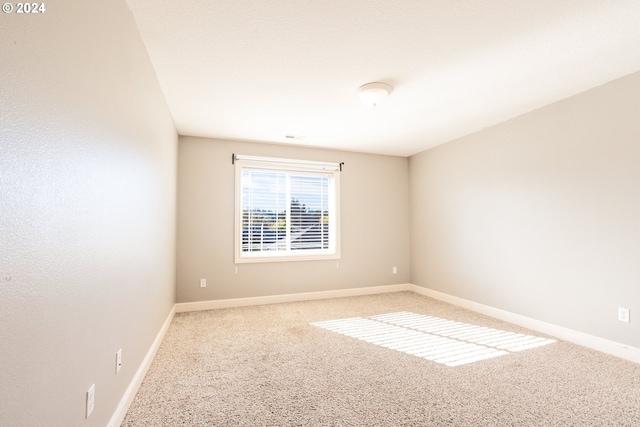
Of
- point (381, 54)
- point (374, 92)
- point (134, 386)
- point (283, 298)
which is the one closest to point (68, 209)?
point (134, 386)

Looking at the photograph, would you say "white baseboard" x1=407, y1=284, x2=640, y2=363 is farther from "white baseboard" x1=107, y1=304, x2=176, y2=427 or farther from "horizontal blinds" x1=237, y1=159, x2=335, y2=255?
"white baseboard" x1=107, y1=304, x2=176, y2=427

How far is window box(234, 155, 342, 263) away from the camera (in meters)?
4.25

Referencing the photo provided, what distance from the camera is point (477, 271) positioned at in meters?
3.83

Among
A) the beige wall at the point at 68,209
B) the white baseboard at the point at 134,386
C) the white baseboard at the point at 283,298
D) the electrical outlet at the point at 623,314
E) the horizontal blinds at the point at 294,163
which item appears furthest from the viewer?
the horizontal blinds at the point at 294,163

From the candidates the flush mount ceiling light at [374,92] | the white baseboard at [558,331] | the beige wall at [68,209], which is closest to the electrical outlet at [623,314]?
the white baseboard at [558,331]

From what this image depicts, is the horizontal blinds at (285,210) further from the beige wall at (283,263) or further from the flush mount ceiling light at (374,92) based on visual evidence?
the flush mount ceiling light at (374,92)

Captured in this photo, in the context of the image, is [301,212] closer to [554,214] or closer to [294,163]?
[294,163]

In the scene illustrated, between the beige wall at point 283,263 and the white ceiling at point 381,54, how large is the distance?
0.86 metres

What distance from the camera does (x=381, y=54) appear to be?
2146mm

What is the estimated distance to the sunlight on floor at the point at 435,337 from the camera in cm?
256

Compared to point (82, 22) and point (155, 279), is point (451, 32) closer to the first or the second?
point (82, 22)

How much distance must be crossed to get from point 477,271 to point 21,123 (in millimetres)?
4372

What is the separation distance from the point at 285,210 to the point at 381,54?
9.19ft

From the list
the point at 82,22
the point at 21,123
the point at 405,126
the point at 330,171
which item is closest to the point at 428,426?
the point at 21,123
